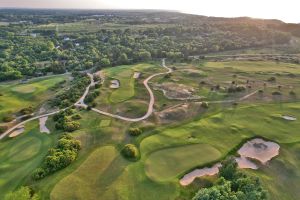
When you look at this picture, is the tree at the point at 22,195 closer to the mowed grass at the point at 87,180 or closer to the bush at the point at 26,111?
the mowed grass at the point at 87,180

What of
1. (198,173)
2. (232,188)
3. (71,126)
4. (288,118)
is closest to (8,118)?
(71,126)

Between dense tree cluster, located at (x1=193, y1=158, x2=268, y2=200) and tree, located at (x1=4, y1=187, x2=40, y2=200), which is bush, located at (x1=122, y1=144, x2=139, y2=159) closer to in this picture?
dense tree cluster, located at (x1=193, y1=158, x2=268, y2=200)

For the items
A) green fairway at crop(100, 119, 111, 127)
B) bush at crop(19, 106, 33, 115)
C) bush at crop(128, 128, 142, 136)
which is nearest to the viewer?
bush at crop(128, 128, 142, 136)

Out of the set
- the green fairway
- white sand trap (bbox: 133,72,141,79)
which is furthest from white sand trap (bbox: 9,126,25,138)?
white sand trap (bbox: 133,72,141,79)

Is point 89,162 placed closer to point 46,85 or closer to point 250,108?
point 250,108

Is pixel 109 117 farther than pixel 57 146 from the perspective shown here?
Yes

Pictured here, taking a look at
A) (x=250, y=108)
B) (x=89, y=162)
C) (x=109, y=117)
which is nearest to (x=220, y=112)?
(x=250, y=108)

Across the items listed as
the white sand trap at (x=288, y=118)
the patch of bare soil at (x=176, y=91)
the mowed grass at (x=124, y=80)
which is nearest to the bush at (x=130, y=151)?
the mowed grass at (x=124, y=80)

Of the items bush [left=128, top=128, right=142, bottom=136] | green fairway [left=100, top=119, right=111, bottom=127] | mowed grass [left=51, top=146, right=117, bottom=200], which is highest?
bush [left=128, top=128, right=142, bottom=136]
